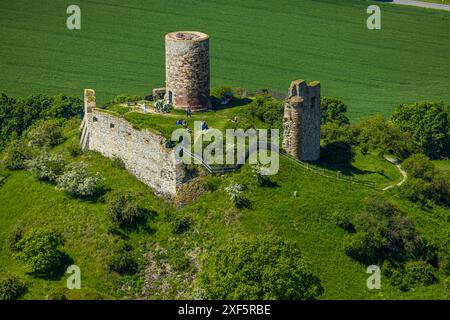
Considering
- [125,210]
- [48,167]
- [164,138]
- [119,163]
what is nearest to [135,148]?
[119,163]

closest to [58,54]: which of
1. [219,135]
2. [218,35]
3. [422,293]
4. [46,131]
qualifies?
[218,35]

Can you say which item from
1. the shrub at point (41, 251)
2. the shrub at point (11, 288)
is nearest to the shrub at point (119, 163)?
the shrub at point (41, 251)

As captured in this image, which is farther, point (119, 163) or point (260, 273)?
point (119, 163)

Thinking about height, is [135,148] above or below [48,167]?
above

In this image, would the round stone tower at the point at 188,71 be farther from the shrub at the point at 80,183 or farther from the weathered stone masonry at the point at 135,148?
the shrub at the point at 80,183

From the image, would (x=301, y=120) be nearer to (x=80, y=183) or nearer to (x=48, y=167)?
(x=80, y=183)
